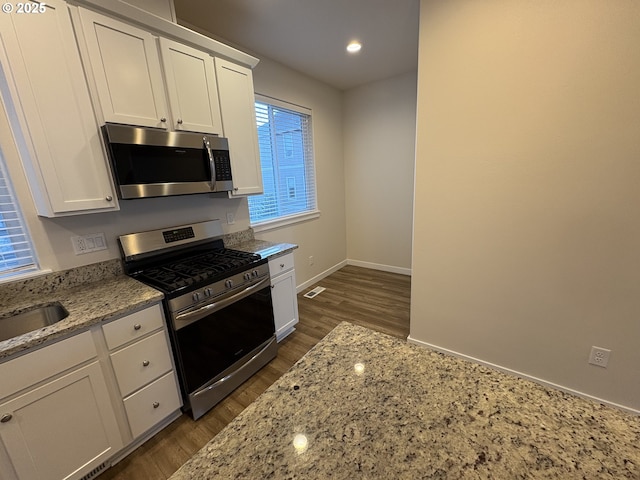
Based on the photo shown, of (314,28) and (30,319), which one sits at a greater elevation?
(314,28)

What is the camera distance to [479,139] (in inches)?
68.1

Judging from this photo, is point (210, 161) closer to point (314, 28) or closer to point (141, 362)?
point (141, 362)

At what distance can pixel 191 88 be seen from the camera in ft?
6.02

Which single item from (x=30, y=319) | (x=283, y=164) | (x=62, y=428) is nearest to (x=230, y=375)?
(x=62, y=428)

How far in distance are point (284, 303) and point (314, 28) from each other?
2442 millimetres

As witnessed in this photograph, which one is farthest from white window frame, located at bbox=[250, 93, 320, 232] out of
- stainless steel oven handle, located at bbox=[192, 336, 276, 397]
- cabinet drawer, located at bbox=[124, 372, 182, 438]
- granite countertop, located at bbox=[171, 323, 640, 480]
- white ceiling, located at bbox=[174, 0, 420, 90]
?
granite countertop, located at bbox=[171, 323, 640, 480]

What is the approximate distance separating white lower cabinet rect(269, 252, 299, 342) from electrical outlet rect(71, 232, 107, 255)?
114 centimetres

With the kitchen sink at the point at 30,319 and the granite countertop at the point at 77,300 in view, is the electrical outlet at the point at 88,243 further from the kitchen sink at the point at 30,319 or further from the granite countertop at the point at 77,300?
the kitchen sink at the point at 30,319

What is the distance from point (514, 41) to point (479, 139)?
0.54 metres

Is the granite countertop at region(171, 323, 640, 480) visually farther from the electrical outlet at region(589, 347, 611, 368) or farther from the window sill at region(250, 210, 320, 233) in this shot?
the window sill at region(250, 210, 320, 233)

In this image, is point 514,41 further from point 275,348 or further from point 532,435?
point 275,348

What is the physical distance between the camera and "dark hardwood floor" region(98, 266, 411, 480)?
1.51 metres

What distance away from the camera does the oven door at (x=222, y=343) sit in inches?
64.1

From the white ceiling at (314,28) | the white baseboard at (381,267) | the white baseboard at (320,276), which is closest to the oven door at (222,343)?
the white baseboard at (320,276)
